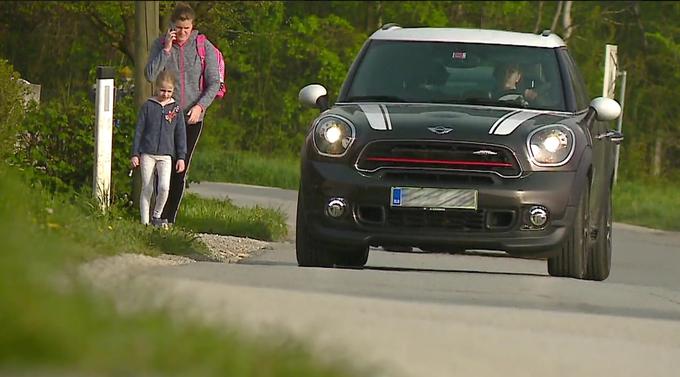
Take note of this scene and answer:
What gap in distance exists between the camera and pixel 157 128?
45.5 ft

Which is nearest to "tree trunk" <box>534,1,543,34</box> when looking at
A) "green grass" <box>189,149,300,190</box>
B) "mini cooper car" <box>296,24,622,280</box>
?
"green grass" <box>189,149,300,190</box>

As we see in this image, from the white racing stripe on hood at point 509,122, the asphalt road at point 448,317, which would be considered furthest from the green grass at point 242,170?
the asphalt road at point 448,317

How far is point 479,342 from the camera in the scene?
25.3 ft

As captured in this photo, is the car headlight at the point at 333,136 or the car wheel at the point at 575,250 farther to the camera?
the car wheel at the point at 575,250

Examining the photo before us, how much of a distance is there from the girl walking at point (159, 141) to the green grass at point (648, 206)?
36.5 ft

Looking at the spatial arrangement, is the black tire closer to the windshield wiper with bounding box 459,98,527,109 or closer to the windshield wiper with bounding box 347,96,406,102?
the windshield wiper with bounding box 347,96,406,102

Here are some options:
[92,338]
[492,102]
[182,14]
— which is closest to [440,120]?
[492,102]

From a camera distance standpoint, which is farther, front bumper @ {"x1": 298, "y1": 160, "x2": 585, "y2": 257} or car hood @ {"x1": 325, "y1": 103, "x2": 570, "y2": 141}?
car hood @ {"x1": 325, "y1": 103, "x2": 570, "y2": 141}

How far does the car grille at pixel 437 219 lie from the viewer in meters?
11.7

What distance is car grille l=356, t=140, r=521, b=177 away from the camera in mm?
11703

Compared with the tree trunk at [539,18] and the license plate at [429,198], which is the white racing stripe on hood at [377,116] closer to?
the license plate at [429,198]

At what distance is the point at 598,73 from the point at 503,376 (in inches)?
1712

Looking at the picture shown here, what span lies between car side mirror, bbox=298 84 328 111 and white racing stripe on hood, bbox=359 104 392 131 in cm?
65

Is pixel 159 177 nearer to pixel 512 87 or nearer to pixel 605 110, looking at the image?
pixel 512 87
